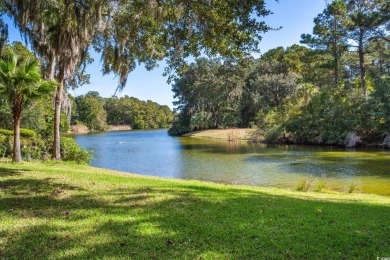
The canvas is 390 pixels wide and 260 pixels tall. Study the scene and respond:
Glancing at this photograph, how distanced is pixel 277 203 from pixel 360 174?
12.0m

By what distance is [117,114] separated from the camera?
106m

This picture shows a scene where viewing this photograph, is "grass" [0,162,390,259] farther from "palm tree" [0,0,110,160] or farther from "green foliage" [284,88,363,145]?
"green foliage" [284,88,363,145]

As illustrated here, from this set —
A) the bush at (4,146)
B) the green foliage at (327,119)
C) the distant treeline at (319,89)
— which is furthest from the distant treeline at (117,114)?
the bush at (4,146)

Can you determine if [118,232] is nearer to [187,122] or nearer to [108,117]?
[187,122]

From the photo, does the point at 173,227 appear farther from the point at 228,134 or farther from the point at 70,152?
Answer: the point at 228,134

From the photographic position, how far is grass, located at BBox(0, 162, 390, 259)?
406 cm

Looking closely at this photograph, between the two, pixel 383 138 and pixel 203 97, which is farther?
A: pixel 203 97

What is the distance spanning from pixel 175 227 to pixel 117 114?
105 metres

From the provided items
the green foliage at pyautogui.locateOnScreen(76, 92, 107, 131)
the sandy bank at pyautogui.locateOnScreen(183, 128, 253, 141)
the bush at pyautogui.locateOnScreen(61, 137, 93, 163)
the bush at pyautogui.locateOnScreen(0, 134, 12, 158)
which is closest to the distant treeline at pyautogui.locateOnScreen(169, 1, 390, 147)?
the sandy bank at pyautogui.locateOnScreen(183, 128, 253, 141)

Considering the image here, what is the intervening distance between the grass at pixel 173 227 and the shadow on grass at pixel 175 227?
0.01m

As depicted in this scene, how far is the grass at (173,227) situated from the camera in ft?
13.3

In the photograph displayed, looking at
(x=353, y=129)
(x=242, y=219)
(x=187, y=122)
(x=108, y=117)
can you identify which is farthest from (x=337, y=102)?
(x=108, y=117)

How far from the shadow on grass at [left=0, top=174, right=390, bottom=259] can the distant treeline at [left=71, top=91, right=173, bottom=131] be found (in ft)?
271

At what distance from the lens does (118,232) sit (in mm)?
4586
